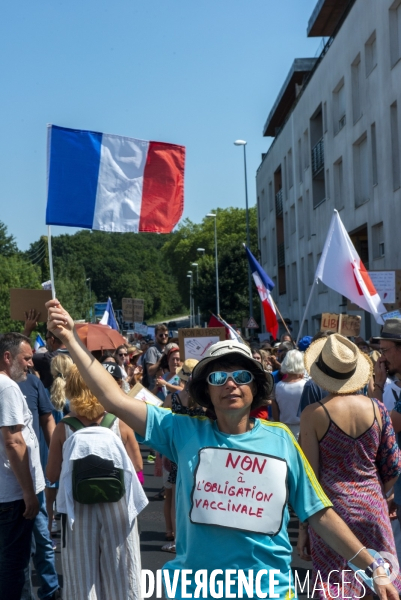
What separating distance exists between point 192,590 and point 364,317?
24.3m

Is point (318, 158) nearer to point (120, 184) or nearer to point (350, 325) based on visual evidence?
point (350, 325)

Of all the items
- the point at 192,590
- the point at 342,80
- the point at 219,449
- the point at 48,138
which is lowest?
the point at 192,590

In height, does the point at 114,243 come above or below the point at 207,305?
above

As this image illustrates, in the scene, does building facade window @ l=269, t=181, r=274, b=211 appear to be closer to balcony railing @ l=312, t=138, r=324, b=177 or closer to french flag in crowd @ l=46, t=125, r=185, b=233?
balcony railing @ l=312, t=138, r=324, b=177

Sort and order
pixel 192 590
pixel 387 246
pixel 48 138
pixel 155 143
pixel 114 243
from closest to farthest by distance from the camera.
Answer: pixel 192 590 < pixel 48 138 < pixel 155 143 < pixel 387 246 < pixel 114 243

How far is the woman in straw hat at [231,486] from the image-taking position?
3.14m

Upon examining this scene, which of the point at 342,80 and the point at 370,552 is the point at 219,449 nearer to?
the point at 370,552

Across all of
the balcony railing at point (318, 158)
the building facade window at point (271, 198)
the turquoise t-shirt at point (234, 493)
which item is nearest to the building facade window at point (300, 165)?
the balcony railing at point (318, 158)

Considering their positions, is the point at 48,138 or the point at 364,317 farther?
the point at 364,317

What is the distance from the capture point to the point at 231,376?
338cm

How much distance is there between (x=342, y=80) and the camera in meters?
28.6

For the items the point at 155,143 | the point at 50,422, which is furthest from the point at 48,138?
the point at 50,422

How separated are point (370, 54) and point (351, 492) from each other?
891 inches

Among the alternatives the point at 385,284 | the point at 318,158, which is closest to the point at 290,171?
the point at 318,158
